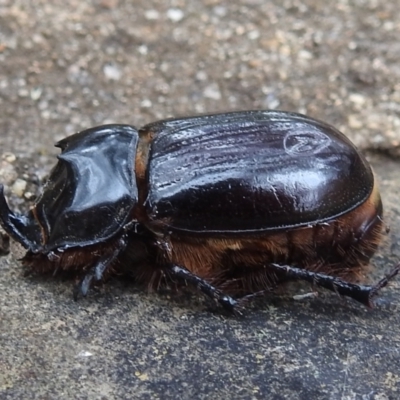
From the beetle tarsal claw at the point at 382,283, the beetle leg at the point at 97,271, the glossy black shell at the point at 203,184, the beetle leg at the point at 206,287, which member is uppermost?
the glossy black shell at the point at 203,184

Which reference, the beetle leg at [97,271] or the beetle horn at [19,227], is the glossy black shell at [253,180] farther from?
the beetle horn at [19,227]

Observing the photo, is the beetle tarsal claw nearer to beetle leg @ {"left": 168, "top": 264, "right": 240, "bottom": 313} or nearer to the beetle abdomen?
the beetle abdomen

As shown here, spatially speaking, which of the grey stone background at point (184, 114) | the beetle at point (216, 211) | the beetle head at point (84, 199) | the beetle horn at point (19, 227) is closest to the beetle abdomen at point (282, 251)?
the beetle at point (216, 211)

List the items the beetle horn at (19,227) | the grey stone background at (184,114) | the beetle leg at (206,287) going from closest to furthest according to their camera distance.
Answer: the grey stone background at (184,114) → the beetle leg at (206,287) → the beetle horn at (19,227)

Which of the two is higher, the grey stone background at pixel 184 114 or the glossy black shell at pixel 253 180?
the glossy black shell at pixel 253 180

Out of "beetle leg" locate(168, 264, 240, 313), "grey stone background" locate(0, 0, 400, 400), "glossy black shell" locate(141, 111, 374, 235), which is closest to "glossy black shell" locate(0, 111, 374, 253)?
"glossy black shell" locate(141, 111, 374, 235)

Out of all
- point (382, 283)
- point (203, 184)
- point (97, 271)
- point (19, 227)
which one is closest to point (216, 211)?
point (203, 184)

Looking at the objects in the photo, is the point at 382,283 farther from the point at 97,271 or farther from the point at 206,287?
the point at 97,271
